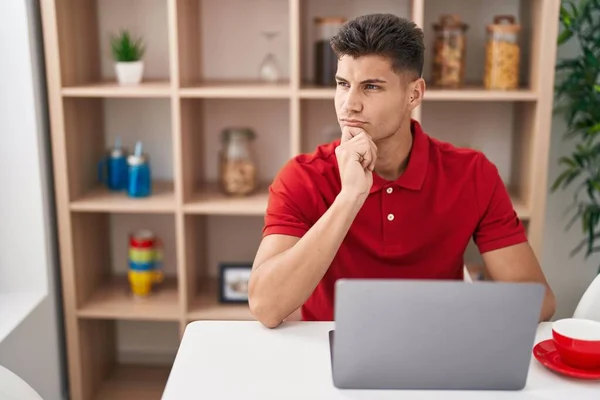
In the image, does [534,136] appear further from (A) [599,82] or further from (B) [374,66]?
(B) [374,66]

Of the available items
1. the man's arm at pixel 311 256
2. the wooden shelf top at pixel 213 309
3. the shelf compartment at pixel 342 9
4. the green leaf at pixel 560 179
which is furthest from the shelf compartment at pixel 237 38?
the man's arm at pixel 311 256

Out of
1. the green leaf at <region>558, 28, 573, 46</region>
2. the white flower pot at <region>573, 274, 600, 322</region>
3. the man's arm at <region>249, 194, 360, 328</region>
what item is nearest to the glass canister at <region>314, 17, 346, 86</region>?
the green leaf at <region>558, 28, 573, 46</region>

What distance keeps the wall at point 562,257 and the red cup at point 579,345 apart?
5.46 ft

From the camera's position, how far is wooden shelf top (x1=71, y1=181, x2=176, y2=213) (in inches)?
102

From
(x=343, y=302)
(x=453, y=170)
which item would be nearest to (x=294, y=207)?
(x=453, y=170)

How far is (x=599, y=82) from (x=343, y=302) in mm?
2052

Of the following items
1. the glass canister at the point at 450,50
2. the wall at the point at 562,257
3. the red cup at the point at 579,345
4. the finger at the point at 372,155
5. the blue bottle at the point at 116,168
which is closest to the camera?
the red cup at the point at 579,345

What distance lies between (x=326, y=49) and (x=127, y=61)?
711mm

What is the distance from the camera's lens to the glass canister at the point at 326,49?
2539 mm

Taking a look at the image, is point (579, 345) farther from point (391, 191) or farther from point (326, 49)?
point (326, 49)

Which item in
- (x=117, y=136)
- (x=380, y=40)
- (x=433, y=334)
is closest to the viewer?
(x=433, y=334)

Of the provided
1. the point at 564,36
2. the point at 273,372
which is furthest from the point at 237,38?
the point at 273,372

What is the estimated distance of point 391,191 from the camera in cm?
175

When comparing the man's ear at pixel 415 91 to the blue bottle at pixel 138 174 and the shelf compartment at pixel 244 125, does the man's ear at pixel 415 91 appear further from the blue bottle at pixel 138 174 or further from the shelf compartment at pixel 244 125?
the blue bottle at pixel 138 174
